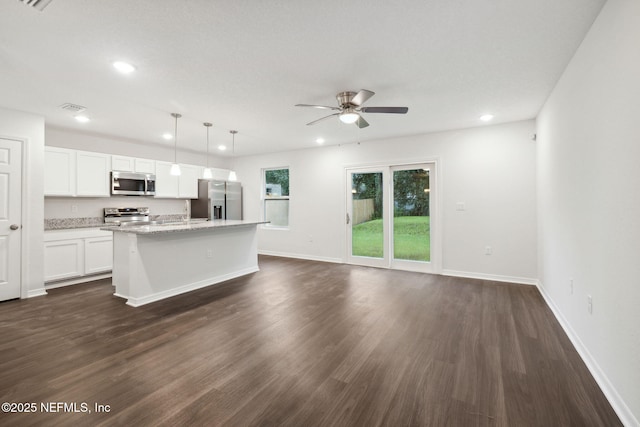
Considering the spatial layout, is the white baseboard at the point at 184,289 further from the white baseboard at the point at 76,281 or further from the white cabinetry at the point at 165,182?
the white cabinetry at the point at 165,182

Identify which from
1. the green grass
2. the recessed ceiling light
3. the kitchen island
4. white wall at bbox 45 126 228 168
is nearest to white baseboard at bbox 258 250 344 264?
the green grass

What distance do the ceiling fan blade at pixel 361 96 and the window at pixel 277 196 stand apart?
4033 millimetres

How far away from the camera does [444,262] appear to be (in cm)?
495

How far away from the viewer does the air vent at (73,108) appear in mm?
3666

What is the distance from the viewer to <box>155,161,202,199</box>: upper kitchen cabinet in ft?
19.1

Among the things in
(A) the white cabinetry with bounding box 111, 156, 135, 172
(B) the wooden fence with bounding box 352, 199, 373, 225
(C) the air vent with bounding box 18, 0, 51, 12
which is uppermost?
(C) the air vent with bounding box 18, 0, 51, 12

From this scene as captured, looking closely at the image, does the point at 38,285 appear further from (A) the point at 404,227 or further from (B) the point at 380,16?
(A) the point at 404,227

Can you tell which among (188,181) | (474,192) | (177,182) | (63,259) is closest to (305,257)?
(188,181)

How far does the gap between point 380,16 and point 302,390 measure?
260cm

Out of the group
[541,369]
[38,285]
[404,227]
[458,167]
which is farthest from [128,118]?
[541,369]

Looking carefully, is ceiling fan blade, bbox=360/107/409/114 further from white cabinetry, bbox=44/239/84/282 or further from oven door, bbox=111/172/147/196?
white cabinetry, bbox=44/239/84/282

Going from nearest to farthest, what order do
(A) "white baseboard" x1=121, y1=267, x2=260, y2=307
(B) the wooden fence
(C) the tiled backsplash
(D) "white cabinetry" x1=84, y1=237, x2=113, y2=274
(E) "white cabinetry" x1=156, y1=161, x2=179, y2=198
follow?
(A) "white baseboard" x1=121, y1=267, x2=260, y2=307 → (D) "white cabinetry" x1=84, y1=237, x2=113, y2=274 → (C) the tiled backsplash → (B) the wooden fence → (E) "white cabinetry" x1=156, y1=161, x2=179, y2=198

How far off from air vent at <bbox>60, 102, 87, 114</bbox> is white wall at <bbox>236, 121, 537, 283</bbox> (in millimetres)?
4114

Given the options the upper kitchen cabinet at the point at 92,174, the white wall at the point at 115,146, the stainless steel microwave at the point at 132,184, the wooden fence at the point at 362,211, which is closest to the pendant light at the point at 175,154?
the white wall at the point at 115,146
